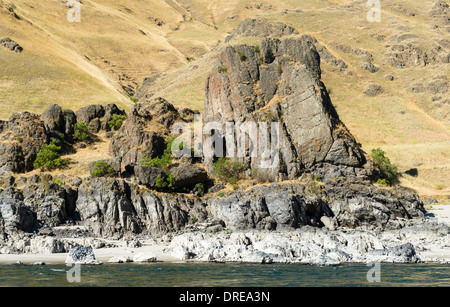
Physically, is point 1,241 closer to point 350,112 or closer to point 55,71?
point 55,71

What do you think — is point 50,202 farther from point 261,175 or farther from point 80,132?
point 80,132

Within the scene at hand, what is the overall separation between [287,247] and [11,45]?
328 ft

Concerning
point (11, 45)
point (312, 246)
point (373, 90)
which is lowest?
point (312, 246)

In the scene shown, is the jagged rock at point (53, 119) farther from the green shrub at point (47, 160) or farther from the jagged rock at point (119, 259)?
the jagged rock at point (119, 259)

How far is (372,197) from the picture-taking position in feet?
156

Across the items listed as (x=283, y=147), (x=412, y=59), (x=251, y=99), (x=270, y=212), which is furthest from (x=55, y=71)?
(x=412, y=59)

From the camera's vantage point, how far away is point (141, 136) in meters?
59.4

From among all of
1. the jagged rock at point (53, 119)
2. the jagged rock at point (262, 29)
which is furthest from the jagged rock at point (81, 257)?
the jagged rock at point (262, 29)

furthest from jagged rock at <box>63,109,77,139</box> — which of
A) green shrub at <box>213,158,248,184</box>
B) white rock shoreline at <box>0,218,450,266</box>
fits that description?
white rock shoreline at <box>0,218,450,266</box>

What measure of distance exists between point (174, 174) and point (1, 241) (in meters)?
20.0

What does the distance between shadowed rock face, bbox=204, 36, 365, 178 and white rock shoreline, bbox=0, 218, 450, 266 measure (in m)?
12.0

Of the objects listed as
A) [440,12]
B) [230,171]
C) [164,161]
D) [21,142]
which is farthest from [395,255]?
[440,12]

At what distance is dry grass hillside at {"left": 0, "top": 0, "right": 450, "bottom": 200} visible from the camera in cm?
9059

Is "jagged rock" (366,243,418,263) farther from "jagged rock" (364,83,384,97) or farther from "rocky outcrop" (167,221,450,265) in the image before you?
"jagged rock" (364,83,384,97)
